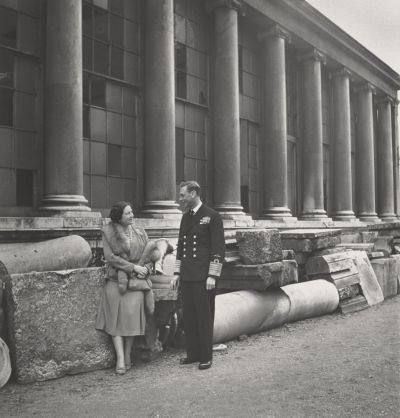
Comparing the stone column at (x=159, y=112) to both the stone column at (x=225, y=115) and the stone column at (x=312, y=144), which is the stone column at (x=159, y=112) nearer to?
the stone column at (x=225, y=115)

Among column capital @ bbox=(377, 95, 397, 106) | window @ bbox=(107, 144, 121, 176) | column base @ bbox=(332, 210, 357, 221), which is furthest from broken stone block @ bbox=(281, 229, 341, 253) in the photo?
column capital @ bbox=(377, 95, 397, 106)

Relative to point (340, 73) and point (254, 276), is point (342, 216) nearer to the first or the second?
point (340, 73)

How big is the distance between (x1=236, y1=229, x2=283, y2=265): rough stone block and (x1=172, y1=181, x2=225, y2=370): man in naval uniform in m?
2.54

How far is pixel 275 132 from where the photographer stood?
54.0 ft

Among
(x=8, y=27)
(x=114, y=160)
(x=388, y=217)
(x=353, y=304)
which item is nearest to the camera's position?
(x=8, y=27)

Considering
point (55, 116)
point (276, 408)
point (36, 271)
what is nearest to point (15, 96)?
point (55, 116)

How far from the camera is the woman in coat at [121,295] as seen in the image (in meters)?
6.04

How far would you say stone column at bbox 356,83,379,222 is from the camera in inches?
917

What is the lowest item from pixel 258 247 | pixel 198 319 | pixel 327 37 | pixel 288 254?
pixel 198 319

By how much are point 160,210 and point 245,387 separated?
22.0ft

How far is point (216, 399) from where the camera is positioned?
15.9 feet

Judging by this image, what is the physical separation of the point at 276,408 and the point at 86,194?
793cm

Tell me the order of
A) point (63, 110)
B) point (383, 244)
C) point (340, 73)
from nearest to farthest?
point (63, 110)
point (383, 244)
point (340, 73)

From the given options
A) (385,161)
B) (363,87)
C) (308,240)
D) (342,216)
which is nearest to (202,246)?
(308,240)
